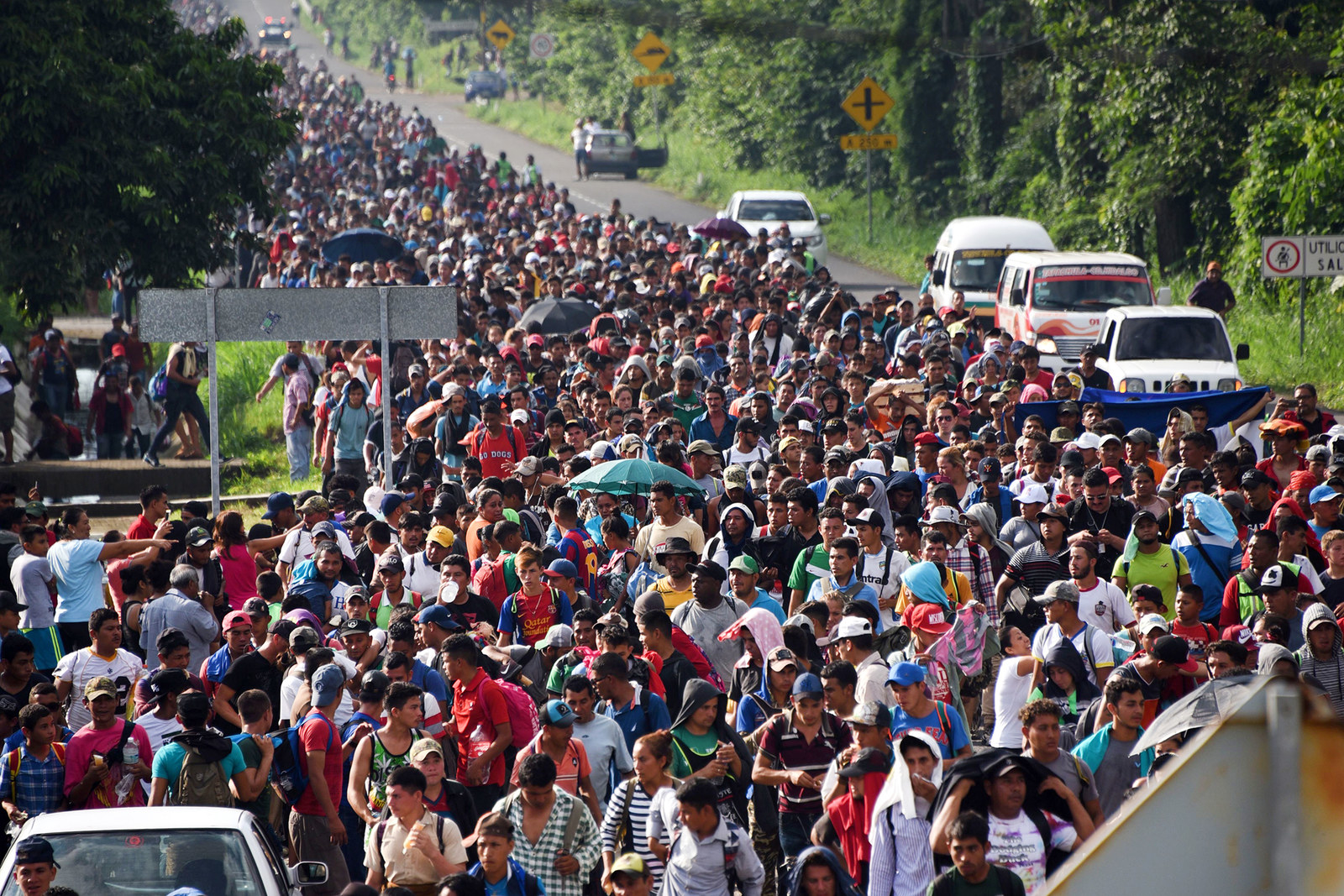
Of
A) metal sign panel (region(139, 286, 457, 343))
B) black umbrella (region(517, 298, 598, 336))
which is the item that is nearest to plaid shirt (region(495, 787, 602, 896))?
metal sign panel (region(139, 286, 457, 343))

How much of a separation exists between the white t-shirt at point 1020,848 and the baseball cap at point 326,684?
344cm

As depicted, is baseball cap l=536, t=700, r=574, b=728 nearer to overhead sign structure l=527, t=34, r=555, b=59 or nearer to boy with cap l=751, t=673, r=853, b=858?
boy with cap l=751, t=673, r=853, b=858

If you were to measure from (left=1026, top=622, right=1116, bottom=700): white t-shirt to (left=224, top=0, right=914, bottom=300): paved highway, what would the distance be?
25326 mm

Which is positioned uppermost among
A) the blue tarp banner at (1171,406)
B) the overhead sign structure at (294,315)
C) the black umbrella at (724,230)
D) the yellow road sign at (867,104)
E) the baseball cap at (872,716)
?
the yellow road sign at (867,104)

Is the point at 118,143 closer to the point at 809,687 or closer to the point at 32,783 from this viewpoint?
the point at 32,783

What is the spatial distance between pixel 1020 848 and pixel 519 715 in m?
3.02

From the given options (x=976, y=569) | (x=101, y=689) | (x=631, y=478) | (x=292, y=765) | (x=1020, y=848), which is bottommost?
(x=292, y=765)

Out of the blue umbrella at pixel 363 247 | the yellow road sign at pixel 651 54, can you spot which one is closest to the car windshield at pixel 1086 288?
the blue umbrella at pixel 363 247

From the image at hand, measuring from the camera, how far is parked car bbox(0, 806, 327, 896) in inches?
275

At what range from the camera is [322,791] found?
8.22 meters

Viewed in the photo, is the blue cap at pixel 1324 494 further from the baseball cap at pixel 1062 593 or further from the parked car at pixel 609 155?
the parked car at pixel 609 155

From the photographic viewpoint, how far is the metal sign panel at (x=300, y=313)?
14297mm

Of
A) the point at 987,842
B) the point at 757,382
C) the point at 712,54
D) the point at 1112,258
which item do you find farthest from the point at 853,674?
the point at 712,54

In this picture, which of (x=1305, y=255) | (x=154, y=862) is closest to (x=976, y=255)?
(x=1305, y=255)
